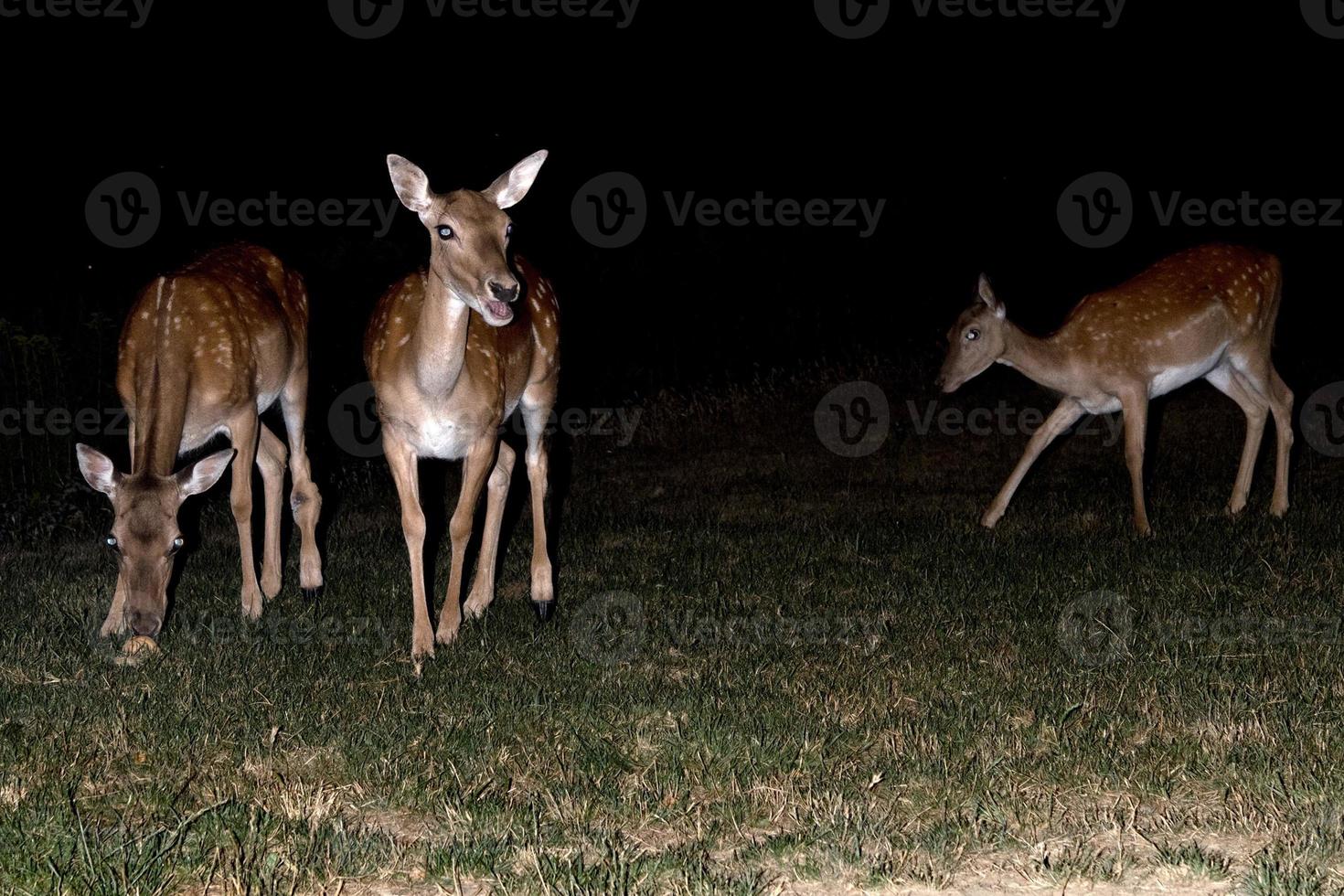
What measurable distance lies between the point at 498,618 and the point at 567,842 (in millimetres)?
2717

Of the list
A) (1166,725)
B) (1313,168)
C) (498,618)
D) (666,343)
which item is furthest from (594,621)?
(1313,168)

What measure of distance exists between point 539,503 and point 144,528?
1971mm

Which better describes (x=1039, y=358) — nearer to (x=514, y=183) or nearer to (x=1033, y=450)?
(x=1033, y=450)

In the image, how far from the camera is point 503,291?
5.90 meters

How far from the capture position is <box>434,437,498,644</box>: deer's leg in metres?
6.66

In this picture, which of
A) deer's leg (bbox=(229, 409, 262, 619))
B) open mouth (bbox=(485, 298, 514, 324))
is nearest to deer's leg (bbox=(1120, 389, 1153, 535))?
open mouth (bbox=(485, 298, 514, 324))

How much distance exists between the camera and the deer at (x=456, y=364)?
6.19 meters

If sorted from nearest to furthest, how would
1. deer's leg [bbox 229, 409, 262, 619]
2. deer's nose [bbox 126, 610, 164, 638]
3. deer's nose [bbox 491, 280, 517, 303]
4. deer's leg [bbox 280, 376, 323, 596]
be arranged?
1. deer's nose [bbox 491, 280, 517, 303]
2. deer's nose [bbox 126, 610, 164, 638]
3. deer's leg [bbox 229, 409, 262, 619]
4. deer's leg [bbox 280, 376, 323, 596]

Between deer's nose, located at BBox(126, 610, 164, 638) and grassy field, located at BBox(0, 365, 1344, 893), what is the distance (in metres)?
0.14

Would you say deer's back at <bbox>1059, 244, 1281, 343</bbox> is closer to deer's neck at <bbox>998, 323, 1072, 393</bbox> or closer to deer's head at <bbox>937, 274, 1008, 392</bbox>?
deer's neck at <bbox>998, 323, 1072, 393</bbox>

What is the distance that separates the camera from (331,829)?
4359mm

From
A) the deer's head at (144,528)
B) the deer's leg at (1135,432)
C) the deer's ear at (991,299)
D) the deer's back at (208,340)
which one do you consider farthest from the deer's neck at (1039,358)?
the deer's head at (144,528)

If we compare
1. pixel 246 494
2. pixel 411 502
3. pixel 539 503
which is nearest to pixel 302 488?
pixel 246 494

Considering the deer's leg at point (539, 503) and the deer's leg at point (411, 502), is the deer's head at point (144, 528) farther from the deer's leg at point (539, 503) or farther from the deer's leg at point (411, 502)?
the deer's leg at point (539, 503)
